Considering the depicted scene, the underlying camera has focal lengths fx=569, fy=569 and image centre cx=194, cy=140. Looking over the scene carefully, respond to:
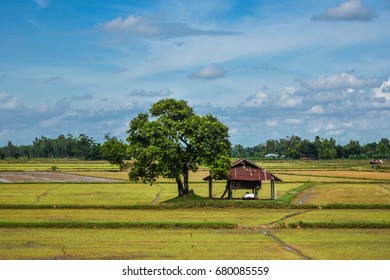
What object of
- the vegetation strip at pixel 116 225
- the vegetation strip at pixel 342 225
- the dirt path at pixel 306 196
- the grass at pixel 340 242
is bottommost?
the grass at pixel 340 242

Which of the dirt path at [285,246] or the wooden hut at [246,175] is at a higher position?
the wooden hut at [246,175]

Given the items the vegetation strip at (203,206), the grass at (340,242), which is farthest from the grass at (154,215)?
the grass at (340,242)

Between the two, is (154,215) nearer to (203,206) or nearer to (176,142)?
(203,206)

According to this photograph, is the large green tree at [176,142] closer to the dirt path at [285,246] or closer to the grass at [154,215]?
the grass at [154,215]

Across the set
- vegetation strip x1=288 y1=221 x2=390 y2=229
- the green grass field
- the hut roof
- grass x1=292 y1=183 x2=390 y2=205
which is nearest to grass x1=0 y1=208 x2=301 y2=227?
the green grass field

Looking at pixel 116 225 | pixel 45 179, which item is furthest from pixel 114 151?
pixel 116 225

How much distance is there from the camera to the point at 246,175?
48906mm

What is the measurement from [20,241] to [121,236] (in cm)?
503

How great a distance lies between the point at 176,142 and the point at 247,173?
22.2 feet

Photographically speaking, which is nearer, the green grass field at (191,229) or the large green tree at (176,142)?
the green grass field at (191,229)

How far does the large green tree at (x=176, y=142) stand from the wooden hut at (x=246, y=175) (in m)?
1.41

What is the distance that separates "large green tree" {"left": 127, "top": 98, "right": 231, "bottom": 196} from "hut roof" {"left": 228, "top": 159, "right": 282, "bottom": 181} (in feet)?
4.27

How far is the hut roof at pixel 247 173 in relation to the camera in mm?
48656

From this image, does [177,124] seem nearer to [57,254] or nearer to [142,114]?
[142,114]
